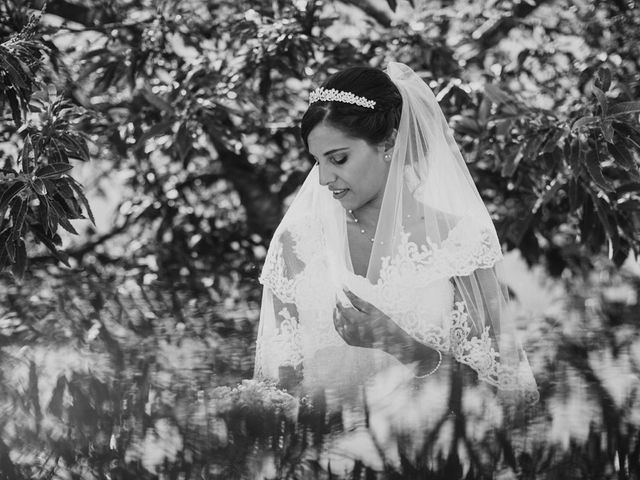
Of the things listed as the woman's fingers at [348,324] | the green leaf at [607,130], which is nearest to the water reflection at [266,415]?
the woman's fingers at [348,324]

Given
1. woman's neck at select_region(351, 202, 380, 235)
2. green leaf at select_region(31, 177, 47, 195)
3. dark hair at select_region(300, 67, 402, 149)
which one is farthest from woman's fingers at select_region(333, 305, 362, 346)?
green leaf at select_region(31, 177, 47, 195)

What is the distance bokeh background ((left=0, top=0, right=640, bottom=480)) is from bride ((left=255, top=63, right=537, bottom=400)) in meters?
0.16

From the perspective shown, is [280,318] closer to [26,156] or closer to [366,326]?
[366,326]

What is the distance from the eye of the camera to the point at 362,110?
7.45 ft

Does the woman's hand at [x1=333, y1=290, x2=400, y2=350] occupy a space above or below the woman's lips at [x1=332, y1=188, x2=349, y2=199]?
below

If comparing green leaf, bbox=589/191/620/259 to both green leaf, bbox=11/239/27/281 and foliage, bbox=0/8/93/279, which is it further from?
green leaf, bbox=11/239/27/281

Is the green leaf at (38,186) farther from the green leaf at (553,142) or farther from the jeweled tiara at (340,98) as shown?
the green leaf at (553,142)

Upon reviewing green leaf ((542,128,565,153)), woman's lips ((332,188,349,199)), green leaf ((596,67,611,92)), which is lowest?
woman's lips ((332,188,349,199))

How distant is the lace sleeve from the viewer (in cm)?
221

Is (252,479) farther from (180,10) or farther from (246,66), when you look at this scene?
(180,10)

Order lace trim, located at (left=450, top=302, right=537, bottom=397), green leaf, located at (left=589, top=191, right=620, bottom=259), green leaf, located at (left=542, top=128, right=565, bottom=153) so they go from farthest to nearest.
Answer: green leaf, located at (left=589, top=191, right=620, bottom=259), green leaf, located at (left=542, top=128, right=565, bottom=153), lace trim, located at (left=450, top=302, right=537, bottom=397)

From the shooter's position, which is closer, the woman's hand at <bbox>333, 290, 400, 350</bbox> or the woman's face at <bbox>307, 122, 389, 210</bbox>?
the woman's hand at <bbox>333, 290, 400, 350</bbox>

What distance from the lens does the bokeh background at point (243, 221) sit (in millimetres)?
1631

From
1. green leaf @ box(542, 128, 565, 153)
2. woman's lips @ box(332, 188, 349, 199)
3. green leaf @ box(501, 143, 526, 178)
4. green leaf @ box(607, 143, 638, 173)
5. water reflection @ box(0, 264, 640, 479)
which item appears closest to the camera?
water reflection @ box(0, 264, 640, 479)
